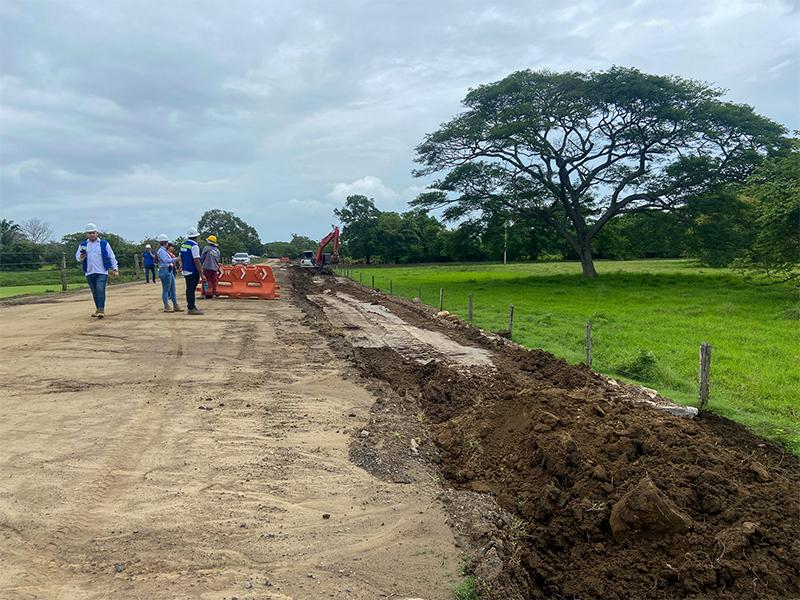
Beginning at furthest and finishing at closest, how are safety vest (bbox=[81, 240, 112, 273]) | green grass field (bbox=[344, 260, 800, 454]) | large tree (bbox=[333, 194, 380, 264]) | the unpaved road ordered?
large tree (bbox=[333, 194, 380, 264]), safety vest (bbox=[81, 240, 112, 273]), green grass field (bbox=[344, 260, 800, 454]), the unpaved road

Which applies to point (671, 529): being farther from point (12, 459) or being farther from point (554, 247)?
point (554, 247)

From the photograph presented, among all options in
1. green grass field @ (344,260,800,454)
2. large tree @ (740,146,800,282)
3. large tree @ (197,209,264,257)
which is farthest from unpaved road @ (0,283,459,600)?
large tree @ (197,209,264,257)

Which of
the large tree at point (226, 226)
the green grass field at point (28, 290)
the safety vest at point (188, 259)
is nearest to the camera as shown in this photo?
the safety vest at point (188, 259)

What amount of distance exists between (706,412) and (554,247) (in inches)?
2622

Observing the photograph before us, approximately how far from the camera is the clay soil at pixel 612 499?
3.21 m

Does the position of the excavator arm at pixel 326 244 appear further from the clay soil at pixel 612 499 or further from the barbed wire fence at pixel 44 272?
the clay soil at pixel 612 499

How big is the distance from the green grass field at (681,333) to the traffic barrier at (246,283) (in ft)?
19.6

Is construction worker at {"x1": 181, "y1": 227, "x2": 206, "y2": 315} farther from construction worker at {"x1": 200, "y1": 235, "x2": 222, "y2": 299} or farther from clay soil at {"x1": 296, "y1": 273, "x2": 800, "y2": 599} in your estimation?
clay soil at {"x1": 296, "y1": 273, "x2": 800, "y2": 599}

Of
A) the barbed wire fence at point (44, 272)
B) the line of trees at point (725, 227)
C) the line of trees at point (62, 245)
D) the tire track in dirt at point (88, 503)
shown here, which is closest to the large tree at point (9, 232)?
the line of trees at point (62, 245)

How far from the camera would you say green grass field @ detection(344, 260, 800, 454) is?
723 centimetres

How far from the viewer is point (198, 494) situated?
12.8 feet

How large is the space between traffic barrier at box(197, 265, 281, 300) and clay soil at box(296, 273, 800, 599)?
44.2 feet

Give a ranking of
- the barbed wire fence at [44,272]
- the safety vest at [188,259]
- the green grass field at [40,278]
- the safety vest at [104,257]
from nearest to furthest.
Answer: the safety vest at [104,257], the safety vest at [188,259], the green grass field at [40,278], the barbed wire fence at [44,272]

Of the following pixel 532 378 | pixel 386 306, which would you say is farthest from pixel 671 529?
pixel 386 306
